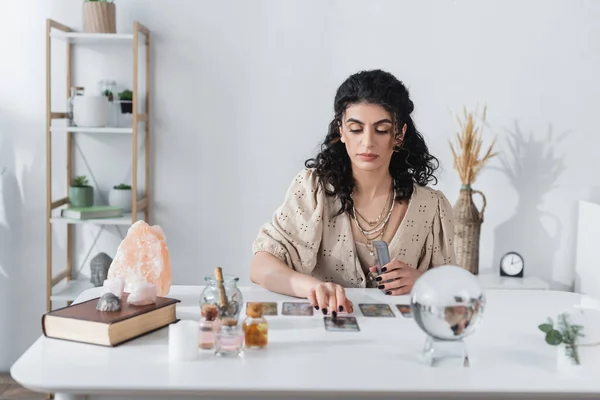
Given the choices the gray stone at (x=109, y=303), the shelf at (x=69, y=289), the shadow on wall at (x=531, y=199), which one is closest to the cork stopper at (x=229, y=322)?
the gray stone at (x=109, y=303)

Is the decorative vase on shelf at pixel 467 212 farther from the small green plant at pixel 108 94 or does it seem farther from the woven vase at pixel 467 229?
the small green plant at pixel 108 94

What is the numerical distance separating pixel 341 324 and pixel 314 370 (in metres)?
0.33

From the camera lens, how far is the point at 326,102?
3.66 metres

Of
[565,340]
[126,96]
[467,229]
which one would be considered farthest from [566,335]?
[126,96]

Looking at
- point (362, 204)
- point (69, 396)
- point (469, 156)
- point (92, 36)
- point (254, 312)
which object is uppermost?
point (92, 36)

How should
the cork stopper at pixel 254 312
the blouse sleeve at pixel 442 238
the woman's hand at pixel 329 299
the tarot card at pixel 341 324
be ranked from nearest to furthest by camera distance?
the cork stopper at pixel 254 312 → the tarot card at pixel 341 324 → the woman's hand at pixel 329 299 → the blouse sleeve at pixel 442 238

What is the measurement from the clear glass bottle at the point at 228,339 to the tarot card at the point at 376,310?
17.5 inches

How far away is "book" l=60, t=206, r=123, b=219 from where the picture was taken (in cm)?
342

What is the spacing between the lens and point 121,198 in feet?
11.7

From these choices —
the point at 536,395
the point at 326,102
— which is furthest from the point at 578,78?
the point at 536,395

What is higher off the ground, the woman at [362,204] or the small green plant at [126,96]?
the small green plant at [126,96]

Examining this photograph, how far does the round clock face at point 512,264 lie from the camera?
3590mm

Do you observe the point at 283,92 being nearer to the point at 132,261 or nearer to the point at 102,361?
the point at 132,261

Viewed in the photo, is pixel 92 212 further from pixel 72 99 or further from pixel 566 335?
pixel 566 335
